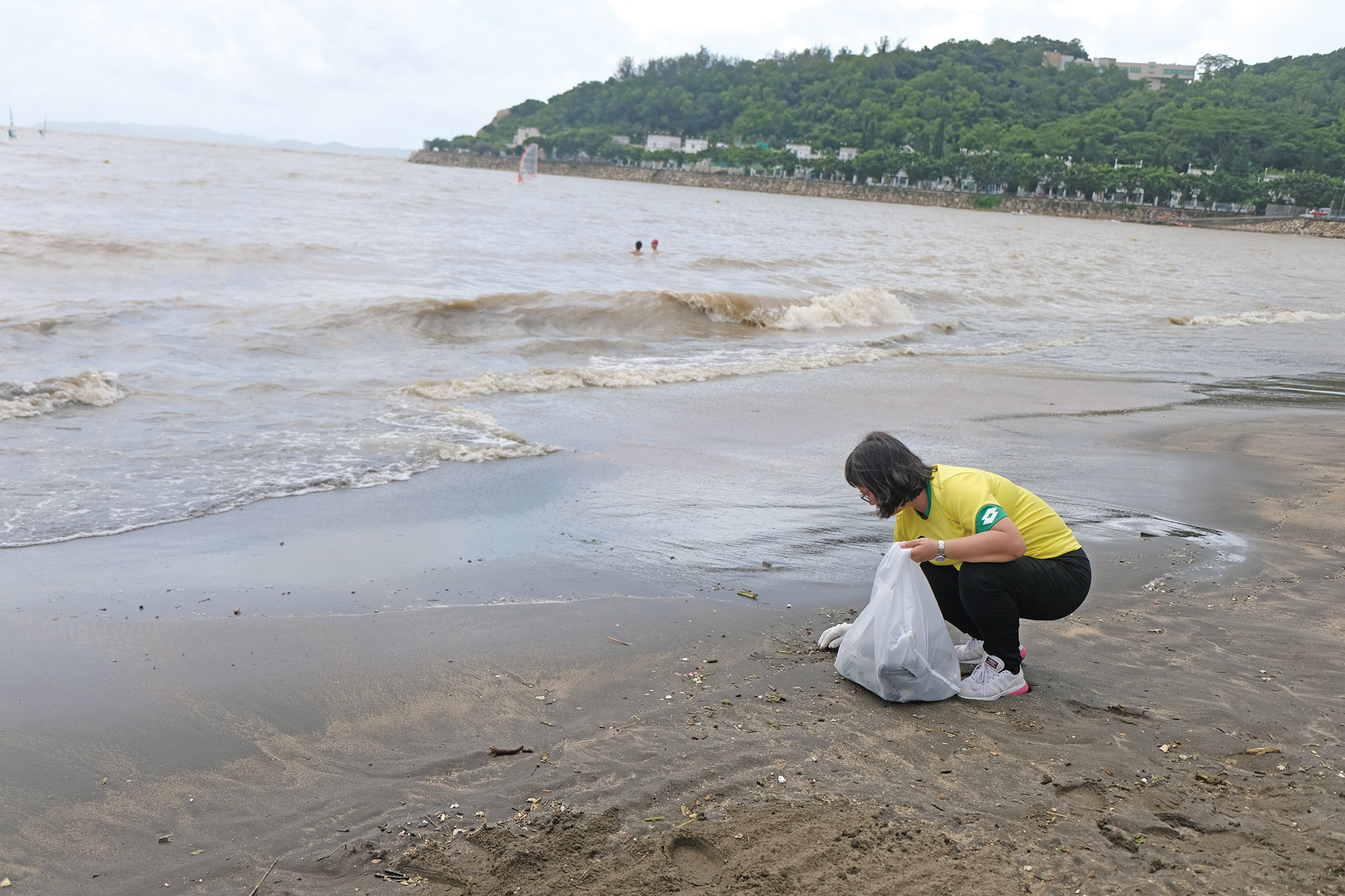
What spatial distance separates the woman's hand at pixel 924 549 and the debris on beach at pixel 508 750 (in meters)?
1.57

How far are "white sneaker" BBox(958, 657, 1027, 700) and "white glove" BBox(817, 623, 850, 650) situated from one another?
21.5 inches

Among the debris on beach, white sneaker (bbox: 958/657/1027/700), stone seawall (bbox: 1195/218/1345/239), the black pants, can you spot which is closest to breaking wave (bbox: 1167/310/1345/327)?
the black pants

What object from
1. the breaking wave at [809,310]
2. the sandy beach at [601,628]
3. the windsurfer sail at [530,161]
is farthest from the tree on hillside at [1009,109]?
the sandy beach at [601,628]

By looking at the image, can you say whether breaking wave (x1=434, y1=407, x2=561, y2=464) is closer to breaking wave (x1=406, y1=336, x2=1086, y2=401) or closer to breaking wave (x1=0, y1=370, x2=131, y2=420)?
breaking wave (x1=406, y1=336, x2=1086, y2=401)

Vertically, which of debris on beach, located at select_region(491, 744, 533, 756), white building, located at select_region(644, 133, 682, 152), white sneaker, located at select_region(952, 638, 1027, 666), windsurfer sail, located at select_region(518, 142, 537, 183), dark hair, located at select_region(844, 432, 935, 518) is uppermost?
white building, located at select_region(644, 133, 682, 152)

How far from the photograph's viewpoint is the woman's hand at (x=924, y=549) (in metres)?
3.56

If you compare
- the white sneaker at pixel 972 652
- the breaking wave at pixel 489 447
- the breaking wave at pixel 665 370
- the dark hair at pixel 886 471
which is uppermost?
the dark hair at pixel 886 471

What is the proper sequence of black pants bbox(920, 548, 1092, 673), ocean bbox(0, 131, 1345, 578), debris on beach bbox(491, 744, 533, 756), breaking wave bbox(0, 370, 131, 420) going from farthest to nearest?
breaking wave bbox(0, 370, 131, 420) → ocean bbox(0, 131, 1345, 578) → black pants bbox(920, 548, 1092, 673) → debris on beach bbox(491, 744, 533, 756)

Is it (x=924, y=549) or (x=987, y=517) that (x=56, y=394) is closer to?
(x=924, y=549)

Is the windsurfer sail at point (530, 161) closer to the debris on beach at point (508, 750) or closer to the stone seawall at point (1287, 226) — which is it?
the debris on beach at point (508, 750)

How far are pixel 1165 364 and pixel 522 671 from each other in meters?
13.2

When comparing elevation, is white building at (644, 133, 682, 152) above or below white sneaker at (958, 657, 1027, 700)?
above

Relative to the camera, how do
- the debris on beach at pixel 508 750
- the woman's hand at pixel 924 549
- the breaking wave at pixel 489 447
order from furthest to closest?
the breaking wave at pixel 489 447, the woman's hand at pixel 924 549, the debris on beach at pixel 508 750

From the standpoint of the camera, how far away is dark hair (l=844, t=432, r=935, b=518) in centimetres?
346
